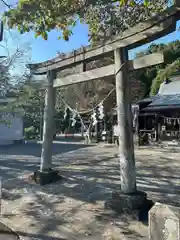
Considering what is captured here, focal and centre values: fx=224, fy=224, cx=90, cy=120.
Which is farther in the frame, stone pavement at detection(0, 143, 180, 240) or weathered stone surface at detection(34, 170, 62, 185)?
weathered stone surface at detection(34, 170, 62, 185)

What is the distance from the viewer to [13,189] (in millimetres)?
5457

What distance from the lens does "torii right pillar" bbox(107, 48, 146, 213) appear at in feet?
12.7

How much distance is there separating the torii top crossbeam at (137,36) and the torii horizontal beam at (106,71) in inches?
11.4

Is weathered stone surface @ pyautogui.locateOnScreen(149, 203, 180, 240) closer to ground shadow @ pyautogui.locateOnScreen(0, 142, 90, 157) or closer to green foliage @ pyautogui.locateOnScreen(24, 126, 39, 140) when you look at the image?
ground shadow @ pyautogui.locateOnScreen(0, 142, 90, 157)

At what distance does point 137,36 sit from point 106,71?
3.02 feet

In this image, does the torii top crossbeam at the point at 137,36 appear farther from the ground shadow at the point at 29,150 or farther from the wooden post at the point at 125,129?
the ground shadow at the point at 29,150

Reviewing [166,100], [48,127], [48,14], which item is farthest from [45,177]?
[166,100]

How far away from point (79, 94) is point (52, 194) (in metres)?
15.8

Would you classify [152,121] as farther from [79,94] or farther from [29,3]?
[29,3]

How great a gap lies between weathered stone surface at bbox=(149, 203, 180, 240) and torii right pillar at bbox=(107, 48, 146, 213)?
1.93 meters

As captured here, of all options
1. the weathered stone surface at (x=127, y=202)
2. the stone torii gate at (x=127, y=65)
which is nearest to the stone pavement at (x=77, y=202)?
the weathered stone surface at (x=127, y=202)

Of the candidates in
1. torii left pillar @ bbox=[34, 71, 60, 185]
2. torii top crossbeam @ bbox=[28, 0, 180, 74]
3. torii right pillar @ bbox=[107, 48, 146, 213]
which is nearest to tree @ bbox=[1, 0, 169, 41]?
torii top crossbeam @ bbox=[28, 0, 180, 74]

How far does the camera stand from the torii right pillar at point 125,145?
3.88m

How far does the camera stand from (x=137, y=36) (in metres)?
3.88
